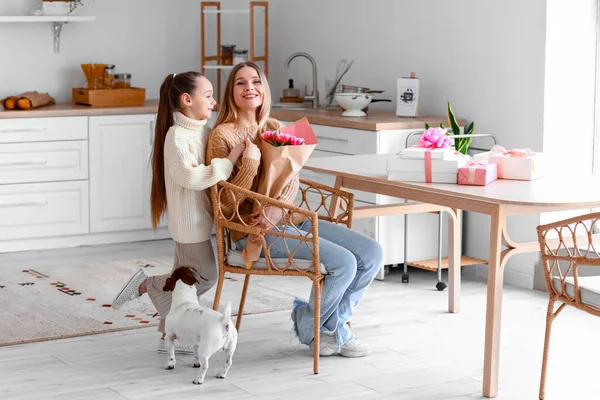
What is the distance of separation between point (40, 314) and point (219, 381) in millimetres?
1172

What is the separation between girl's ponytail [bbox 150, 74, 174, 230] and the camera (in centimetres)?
359

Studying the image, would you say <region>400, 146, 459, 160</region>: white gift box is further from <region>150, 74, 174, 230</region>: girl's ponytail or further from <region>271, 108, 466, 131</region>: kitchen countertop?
<region>271, 108, 466, 131</region>: kitchen countertop

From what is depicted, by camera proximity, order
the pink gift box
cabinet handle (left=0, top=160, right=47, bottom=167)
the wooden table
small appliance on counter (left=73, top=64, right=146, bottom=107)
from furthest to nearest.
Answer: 1. small appliance on counter (left=73, top=64, right=146, bottom=107)
2. cabinet handle (left=0, top=160, right=47, bottom=167)
3. the pink gift box
4. the wooden table

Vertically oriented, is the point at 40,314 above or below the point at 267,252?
below

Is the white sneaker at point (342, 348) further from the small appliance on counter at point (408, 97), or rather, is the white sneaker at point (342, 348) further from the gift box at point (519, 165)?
Answer: the small appliance on counter at point (408, 97)

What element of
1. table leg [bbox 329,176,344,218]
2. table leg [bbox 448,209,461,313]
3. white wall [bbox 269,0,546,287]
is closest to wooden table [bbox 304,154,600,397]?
table leg [bbox 329,176,344,218]

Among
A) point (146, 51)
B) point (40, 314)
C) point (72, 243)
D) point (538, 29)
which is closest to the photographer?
point (40, 314)

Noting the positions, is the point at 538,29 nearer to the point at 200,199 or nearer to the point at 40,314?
the point at 200,199

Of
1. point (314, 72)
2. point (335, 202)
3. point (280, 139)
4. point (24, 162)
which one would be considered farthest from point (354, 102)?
point (280, 139)

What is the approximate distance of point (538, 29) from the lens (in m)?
4.69

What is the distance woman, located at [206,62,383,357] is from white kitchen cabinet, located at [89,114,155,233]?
7.54ft

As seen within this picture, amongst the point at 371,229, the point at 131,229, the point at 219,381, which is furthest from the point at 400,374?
the point at 131,229

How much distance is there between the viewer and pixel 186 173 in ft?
11.3

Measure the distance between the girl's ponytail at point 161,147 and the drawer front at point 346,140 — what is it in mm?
1494
